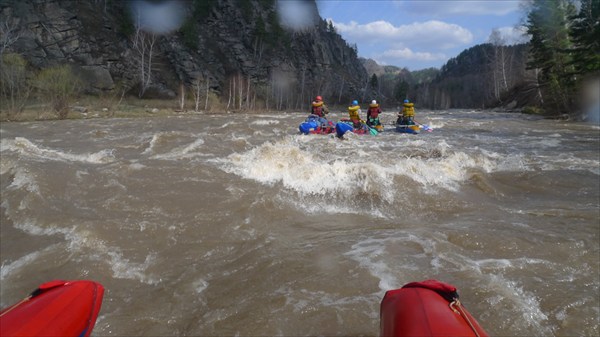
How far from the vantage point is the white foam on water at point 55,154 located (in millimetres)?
10430

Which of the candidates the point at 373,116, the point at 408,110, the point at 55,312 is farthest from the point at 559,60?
the point at 55,312

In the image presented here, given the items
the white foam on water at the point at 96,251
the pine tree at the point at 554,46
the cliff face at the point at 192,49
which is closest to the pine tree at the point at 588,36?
the pine tree at the point at 554,46

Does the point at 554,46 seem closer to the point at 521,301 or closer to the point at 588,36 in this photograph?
the point at 588,36

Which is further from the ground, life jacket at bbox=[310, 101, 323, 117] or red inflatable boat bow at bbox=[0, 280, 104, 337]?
life jacket at bbox=[310, 101, 323, 117]

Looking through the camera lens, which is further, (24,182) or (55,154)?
(55,154)

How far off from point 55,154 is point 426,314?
11945mm

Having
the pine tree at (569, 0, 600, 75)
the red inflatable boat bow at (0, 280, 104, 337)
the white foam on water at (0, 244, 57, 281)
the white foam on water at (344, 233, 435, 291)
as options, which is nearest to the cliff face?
the pine tree at (569, 0, 600, 75)

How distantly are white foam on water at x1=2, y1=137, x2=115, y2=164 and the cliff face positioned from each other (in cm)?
3557

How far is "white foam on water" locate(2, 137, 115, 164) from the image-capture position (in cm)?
1043

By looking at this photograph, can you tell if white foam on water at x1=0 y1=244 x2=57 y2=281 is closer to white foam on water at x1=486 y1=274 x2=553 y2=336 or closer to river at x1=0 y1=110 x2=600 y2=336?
river at x1=0 y1=110 x2=600 y2=336

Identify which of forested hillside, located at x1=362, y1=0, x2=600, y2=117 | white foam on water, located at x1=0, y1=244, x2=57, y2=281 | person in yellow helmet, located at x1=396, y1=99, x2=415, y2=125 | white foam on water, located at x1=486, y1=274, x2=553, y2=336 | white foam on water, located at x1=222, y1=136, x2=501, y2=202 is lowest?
white foam on water, located at x1=486, y1=274, x2=553, y2=336

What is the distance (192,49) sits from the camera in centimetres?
6216

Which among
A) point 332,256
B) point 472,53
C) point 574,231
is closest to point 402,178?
point 574,231

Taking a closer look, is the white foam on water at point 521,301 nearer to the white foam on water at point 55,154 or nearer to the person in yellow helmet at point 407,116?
the white foam on water at point 55,154
